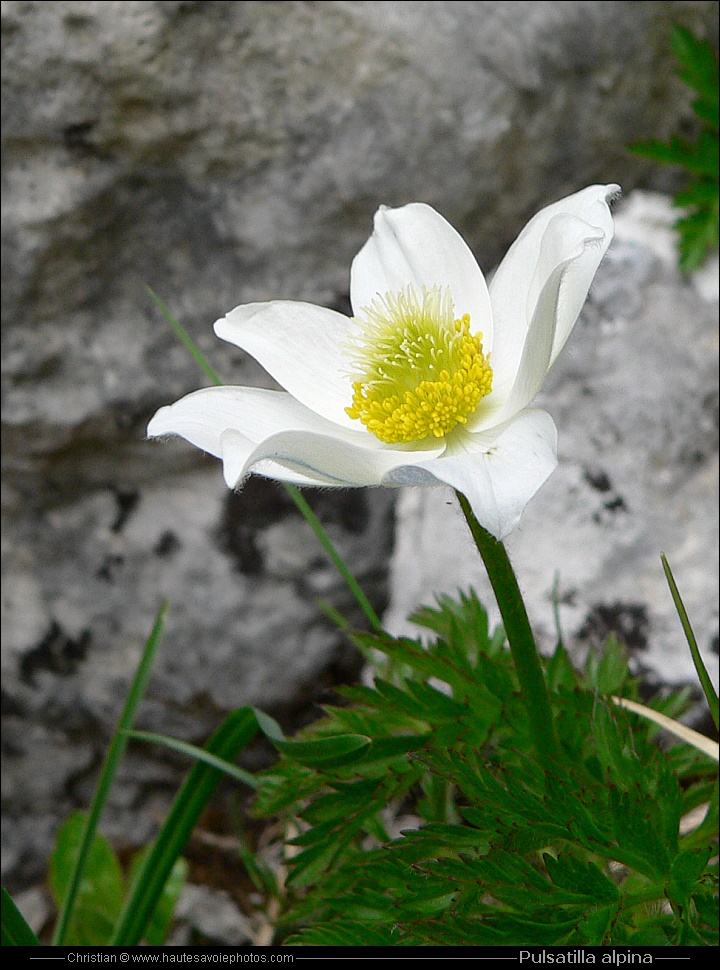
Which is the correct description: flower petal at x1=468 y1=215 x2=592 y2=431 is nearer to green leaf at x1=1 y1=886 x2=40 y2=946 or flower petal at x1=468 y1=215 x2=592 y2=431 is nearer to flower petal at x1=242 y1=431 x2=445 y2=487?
flower petal at x1=242 y1=431 x2=445 y2=487

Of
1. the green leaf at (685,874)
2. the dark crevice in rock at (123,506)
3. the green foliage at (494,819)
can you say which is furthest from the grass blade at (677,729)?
the dark crevice in rock at (123,506)

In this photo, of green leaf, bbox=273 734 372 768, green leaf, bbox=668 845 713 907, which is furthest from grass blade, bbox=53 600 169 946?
green leaf, bbox=668 845 713 907

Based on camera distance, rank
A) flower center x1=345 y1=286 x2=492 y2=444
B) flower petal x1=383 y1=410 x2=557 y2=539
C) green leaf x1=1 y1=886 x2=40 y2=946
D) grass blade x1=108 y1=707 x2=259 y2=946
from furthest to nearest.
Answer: grass blade x1=108 y1=707 x2=259 y2=946, green leaf x1=1 y1=886 x2=40 y2=946, flower center x1=345 y1=286 x2=492 y2=444, flower petal x1=383 y1=410 x2=557 y2=539

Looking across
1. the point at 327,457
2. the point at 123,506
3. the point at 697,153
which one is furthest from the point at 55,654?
the point at 697,153

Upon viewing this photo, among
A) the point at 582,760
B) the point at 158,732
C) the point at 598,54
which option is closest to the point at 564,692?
the point at 582,760

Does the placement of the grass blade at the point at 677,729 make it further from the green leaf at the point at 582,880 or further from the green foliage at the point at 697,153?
the green foliage at the point at 697,153

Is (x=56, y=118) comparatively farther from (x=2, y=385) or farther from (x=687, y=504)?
(x=687, y=504)
